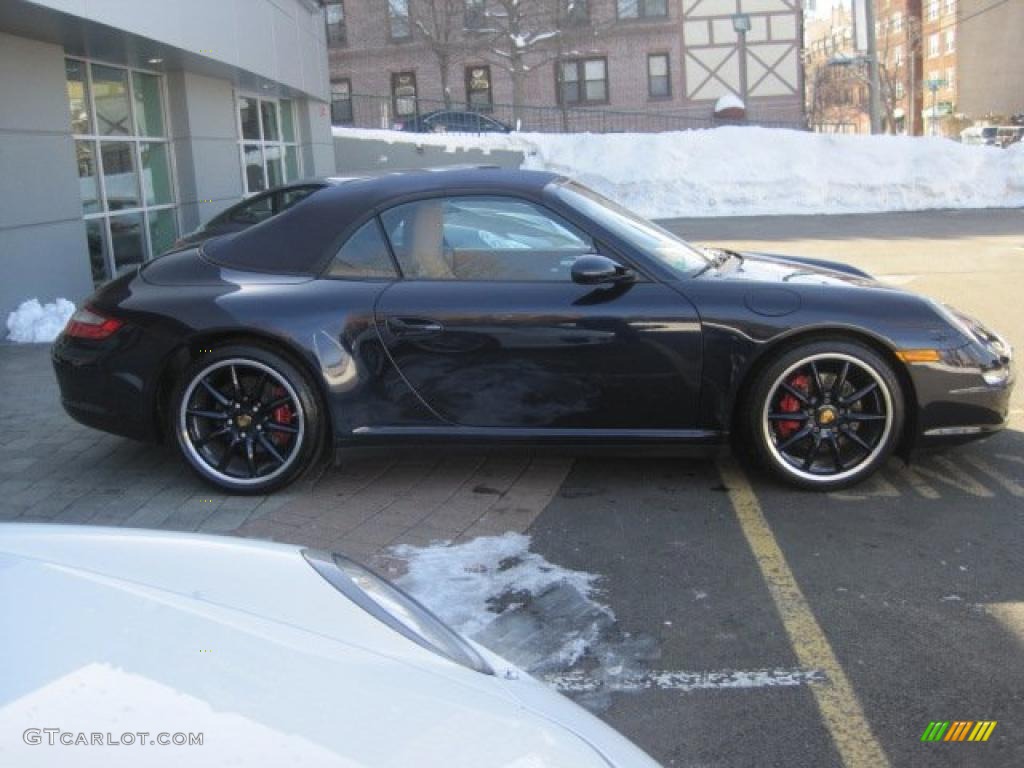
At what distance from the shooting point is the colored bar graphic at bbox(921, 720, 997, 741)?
2973 mm

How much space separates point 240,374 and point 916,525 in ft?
10.3

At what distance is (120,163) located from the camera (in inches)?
496

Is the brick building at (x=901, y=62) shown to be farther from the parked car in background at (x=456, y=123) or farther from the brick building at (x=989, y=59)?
the parked car in background at (x=456, y=123)

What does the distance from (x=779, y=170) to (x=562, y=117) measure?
14618mm

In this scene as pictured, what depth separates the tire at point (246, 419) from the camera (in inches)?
195

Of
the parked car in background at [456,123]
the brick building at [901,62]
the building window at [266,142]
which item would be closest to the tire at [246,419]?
the building window at [266,142]

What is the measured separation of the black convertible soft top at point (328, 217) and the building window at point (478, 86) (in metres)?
38.5

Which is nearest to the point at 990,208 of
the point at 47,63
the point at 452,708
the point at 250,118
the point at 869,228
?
the point at 869,228

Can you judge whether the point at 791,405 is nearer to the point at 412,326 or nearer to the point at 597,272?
→ the point at 597,272

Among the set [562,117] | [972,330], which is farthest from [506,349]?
[562,117]

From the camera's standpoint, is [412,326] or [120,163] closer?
[412,326]

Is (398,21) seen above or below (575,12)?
above

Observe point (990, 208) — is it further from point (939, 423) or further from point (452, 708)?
point (452, 708)

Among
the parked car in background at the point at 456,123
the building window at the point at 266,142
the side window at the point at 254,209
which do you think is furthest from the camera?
the parked car in background at the point at 456,123
